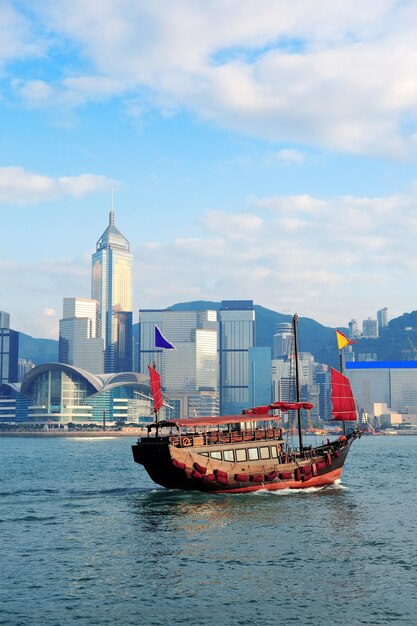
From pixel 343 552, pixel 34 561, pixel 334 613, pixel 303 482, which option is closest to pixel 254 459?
pixel 303 482

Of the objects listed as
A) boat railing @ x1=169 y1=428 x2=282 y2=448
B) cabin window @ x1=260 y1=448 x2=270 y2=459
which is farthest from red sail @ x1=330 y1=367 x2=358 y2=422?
cabin window @ x1=260 y1=448 x2=270 y2=459

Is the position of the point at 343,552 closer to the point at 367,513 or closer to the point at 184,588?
the point at 184,588

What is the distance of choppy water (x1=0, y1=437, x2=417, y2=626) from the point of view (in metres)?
33.2

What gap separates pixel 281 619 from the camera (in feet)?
106

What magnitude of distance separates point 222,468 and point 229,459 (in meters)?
1.17

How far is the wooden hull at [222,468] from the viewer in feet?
210

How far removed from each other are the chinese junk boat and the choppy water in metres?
1.42

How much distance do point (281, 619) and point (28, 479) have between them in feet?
199

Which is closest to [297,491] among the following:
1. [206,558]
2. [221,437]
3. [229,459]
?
[229,459]

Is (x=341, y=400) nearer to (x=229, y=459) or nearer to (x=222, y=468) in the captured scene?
(x=229, y=459)

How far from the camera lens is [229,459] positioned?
2618 inches

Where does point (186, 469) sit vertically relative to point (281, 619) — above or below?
above

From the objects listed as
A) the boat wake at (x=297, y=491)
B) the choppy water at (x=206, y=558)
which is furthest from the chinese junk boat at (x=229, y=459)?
the choppy water at (x=206, y=558)

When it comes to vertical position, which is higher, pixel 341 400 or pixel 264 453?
pixel 341 400
